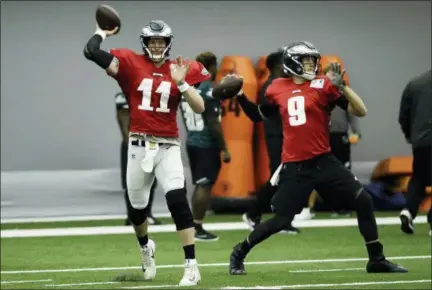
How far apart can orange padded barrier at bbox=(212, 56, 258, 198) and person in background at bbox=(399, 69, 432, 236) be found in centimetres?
381

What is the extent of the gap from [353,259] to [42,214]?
6416 mm

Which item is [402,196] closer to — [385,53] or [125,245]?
[385,53]

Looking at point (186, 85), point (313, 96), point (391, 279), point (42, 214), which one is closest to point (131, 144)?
point (186, 85)

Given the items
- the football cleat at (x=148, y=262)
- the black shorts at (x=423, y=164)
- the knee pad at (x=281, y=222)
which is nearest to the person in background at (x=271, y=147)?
the black shorts at (x=423, y=164)

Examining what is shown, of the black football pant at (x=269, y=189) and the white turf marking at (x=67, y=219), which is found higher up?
the black football pant at (x=269, y=189)

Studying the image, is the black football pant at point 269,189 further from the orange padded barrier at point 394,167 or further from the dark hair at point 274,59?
the orange padded barrier at point 394,167

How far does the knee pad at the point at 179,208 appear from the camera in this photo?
9062mm

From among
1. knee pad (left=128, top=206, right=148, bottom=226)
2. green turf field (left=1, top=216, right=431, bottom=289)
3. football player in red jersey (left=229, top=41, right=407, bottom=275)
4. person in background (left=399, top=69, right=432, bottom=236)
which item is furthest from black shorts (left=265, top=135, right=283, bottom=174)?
knee pad (left=128, top=206, right=148, bottom=226)

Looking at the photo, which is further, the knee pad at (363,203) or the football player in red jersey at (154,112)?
the knee pad at (363,203)

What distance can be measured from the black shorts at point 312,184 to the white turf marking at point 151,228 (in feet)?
14.9

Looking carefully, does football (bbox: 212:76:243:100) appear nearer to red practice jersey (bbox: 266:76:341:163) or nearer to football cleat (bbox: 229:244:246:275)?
red practice jersey (bbox: 266:76:341:163)

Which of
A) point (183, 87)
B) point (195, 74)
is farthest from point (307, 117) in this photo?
point (183, 87)

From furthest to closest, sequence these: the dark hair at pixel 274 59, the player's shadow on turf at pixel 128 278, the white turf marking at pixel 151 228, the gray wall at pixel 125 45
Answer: the gray wall at pixel 125 45 → the white turf marking at pixel 151 228 → the dark hair at pixel 274 59 → the player's shadow on turf at pixel 128 278

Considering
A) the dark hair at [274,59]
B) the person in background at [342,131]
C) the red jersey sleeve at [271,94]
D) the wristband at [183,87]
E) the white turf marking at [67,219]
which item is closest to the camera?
the wristband at [183,87]
